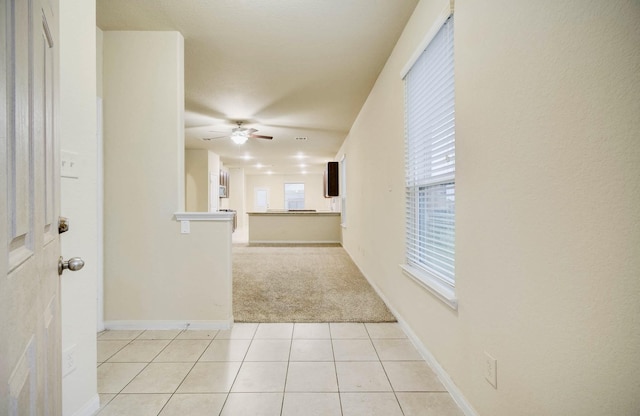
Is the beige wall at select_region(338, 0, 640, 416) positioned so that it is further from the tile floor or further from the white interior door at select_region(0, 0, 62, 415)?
the white interior door at select_region(0, 0, 62, 415)

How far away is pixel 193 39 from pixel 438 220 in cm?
263

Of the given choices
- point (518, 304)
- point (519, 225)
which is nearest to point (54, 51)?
point (519, 225)

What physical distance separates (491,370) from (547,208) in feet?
2.58

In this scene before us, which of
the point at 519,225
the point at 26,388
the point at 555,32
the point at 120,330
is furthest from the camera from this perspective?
the point at 120,330

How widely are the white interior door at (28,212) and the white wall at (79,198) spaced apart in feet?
2.23

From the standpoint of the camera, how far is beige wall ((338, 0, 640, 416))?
0.75 m

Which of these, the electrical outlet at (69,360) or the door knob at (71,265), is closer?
the door knob at (71,265)

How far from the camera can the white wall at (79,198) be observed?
1.34 meters

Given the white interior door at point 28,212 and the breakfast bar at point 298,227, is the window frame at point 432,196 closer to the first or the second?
the white interior door at point 28,212

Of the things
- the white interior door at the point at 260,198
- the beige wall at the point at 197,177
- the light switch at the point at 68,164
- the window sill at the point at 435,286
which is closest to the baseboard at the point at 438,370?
the window sill at the point at 435,286

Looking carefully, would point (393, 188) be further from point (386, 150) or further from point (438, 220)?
point (438, 220)

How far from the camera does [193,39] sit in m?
2.63

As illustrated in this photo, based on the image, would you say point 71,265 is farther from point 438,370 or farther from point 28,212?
point 438,370

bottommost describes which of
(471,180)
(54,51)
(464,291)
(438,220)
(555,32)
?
(464,291)
